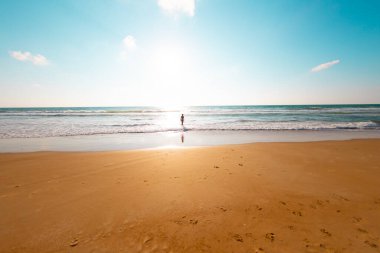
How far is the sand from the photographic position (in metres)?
3.39

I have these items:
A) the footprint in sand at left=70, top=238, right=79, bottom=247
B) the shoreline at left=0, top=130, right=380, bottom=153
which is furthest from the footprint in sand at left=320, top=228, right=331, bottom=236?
the shoreline at left=0, top=130, right=380, bottom=153

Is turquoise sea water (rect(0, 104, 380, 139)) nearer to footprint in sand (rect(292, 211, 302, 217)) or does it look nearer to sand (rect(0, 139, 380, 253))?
sand (rect(0, 139, 380, 253))

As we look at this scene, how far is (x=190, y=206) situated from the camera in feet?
14.9

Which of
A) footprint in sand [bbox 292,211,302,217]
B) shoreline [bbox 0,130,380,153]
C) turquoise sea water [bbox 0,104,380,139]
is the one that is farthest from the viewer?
turquoise sea water [bbox 0,104,380,139]

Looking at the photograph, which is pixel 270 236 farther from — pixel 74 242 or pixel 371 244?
pixel 74 242

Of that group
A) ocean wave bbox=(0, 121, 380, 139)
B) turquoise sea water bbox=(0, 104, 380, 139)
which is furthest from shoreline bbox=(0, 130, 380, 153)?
turquoise sea water bbox=(0, 104, 380, 139)

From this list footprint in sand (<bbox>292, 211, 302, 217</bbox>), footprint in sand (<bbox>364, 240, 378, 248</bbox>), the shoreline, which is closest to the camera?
footprint in sand (<bbox>364, 240, 378, 248</bbox>)

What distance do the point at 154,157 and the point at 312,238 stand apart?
6.74m

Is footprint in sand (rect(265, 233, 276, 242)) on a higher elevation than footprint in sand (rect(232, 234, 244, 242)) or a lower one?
lower

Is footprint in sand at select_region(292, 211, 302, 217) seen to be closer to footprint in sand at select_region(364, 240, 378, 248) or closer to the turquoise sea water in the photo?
footprint in sand at select_region(364, 240, 378, 248)

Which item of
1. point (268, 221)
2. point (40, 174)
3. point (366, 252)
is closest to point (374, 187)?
point (366, 252)

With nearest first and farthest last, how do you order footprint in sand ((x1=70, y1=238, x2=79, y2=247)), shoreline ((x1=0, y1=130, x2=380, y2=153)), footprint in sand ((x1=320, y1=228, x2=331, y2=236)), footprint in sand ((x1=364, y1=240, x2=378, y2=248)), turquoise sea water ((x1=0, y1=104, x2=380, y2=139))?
1. footprint in sand ((x1=364, y1=240, x2=378, y2=248))
2. footprint in sand ((x1=70, y1=238, x2=79, y2=247))
3. footprint in sand ((x1=320, y1=228, x2=331, y2=236))
4. shoreline ((x1=0, y1=130, x2=380, y2=153))
5. turquoise sea water ((x1=0, y1=104, x2=380, y2=139))

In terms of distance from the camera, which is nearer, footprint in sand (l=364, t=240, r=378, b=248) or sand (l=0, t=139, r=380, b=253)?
footprint in sand (l=364, t=240, r=378, b=248)

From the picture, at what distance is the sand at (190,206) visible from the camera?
339cm
